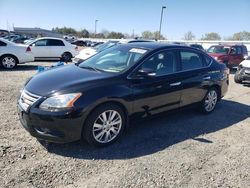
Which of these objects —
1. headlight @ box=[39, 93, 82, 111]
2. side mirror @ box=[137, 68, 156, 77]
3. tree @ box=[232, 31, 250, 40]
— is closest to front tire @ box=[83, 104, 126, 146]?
headlight @ box=[39, 93, 82, 111]

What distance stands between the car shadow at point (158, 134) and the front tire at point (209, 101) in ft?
0.48

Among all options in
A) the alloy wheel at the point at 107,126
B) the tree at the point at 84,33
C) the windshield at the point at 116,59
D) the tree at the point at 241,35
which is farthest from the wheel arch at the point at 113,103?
the tree at the point at 84,33

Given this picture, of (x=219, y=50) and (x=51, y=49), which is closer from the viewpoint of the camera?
(x=51, y=49)

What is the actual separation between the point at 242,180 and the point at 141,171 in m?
1.38

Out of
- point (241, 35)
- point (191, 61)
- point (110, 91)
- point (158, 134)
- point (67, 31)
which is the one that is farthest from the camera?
point (67, 31)

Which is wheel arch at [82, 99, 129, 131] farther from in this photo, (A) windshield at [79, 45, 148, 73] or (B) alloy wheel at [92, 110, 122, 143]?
(A) windshield at [79, 45, 148, 73]

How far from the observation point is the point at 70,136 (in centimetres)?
391

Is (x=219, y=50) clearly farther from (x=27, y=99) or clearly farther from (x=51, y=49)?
(x=27, y=99)

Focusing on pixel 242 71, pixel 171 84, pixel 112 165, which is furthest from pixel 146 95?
pixel 242 71

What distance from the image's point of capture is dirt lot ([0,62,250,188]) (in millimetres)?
3453

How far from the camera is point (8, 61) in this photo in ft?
39.7

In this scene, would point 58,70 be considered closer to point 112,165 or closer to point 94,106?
point 94,106

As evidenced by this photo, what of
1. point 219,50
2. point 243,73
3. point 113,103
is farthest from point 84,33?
point 113,103

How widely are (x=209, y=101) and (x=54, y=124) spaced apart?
394cm
